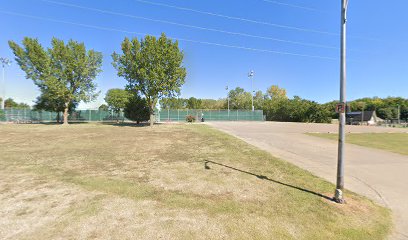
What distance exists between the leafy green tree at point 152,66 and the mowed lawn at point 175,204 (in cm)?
1748

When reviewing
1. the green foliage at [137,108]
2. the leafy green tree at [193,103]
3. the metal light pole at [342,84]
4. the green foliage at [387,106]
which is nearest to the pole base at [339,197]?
the metal light pole at [342,84]

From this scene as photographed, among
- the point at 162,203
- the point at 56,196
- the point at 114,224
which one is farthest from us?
the point at 56,196

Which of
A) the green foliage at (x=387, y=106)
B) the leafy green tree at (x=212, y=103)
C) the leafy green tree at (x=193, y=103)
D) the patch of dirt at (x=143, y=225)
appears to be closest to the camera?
the patch of dirt at (x=143, y=225)

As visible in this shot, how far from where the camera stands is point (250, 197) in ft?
16.3

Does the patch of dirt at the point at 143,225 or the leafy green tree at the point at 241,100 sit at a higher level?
the leafy green tree at the point at 241,100

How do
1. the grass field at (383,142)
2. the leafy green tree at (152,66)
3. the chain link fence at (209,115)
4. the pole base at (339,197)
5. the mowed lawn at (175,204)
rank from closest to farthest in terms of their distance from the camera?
the mowed lawn at (175,204) < the pole base at (339,197) < the grass field at (383,142) < the leafy green tree at (152,66) < the chain link fence at (209,115)

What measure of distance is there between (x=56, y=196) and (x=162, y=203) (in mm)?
2474

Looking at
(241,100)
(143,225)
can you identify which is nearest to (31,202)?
(143,225)

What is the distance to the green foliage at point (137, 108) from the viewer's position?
30.1 m

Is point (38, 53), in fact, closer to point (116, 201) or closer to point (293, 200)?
point (116, 201)

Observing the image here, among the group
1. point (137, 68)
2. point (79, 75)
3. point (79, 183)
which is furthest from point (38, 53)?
point (79, 183)

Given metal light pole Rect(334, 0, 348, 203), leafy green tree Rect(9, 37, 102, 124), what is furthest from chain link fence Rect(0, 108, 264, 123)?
metal light pole Rect(334, 0, 348, 203)

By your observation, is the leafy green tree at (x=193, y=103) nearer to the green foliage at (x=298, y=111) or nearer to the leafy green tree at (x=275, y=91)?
the leafy green tree at (x=275, y=91)

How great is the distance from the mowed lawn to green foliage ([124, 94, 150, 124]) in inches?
890
